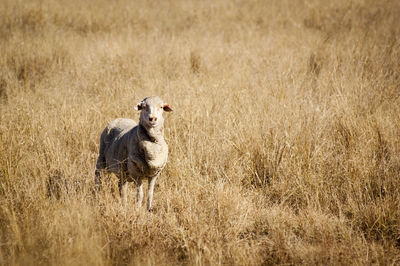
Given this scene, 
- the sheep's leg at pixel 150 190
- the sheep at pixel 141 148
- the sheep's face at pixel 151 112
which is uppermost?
the sheep's face at pixel 151 112

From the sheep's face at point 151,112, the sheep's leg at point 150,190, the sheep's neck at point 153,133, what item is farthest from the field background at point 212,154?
the sheep's face at point 151,112

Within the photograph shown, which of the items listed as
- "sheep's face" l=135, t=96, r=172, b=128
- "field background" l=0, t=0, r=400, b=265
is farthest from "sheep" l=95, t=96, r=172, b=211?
"field background" l=0, t=0, r=400, b=265

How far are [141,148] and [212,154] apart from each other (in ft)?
4.06

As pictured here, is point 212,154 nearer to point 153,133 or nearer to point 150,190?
point 150,190

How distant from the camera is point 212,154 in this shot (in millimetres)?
3250

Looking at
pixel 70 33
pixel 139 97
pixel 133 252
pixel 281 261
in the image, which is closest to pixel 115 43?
pixel 70 33

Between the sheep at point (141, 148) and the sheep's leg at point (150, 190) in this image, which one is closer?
the sheep at point (141, 148)

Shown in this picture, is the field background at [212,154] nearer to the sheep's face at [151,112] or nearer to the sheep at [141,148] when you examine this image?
the sheep at [141,148]

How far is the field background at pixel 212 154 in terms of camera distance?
209cm

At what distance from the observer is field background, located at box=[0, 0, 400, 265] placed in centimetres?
209

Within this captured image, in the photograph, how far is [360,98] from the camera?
401 centimetres

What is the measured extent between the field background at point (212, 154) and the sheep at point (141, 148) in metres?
0.24

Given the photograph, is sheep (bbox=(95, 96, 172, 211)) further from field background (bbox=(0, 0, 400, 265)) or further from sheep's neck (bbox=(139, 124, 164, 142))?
field background (bbox=(0, 0, 400, 265))

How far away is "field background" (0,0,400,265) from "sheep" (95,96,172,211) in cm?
24
